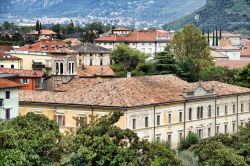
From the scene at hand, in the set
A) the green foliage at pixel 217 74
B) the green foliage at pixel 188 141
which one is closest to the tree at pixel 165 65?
the green foliage at pixel 217 74

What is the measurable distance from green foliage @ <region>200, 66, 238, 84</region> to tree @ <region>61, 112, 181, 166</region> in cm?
4987

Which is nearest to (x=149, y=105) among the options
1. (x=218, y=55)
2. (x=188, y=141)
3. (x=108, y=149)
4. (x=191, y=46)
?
(x=188, y=141)

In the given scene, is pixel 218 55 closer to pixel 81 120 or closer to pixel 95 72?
pixel 95 72

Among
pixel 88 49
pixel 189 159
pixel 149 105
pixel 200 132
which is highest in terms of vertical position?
pixel 88 49

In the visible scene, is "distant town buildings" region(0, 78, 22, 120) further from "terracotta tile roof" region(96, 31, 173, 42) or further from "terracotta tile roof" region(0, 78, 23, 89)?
"terracotta tile roof" region(96, 31, 173, 42)

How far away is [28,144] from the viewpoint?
44.2 meters

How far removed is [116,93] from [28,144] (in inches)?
842

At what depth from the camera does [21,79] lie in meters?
79.2

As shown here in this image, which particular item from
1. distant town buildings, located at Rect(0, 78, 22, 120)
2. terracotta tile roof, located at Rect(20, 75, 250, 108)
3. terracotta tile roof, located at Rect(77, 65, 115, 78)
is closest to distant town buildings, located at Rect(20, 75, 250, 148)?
terracotta tile roof, located at Rect(20, 75, 250, 108)

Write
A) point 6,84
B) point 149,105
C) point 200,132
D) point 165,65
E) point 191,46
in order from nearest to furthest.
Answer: point 6,84 < point 149,105 < point 200,132 < point 165,65 < point 191,46

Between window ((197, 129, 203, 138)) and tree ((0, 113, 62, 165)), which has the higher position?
tree ((0, 113, 62, 165))

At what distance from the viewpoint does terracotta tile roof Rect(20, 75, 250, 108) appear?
64250mm

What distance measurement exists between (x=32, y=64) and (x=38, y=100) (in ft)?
103

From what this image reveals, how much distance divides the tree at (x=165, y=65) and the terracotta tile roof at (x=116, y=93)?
23.9 meters
